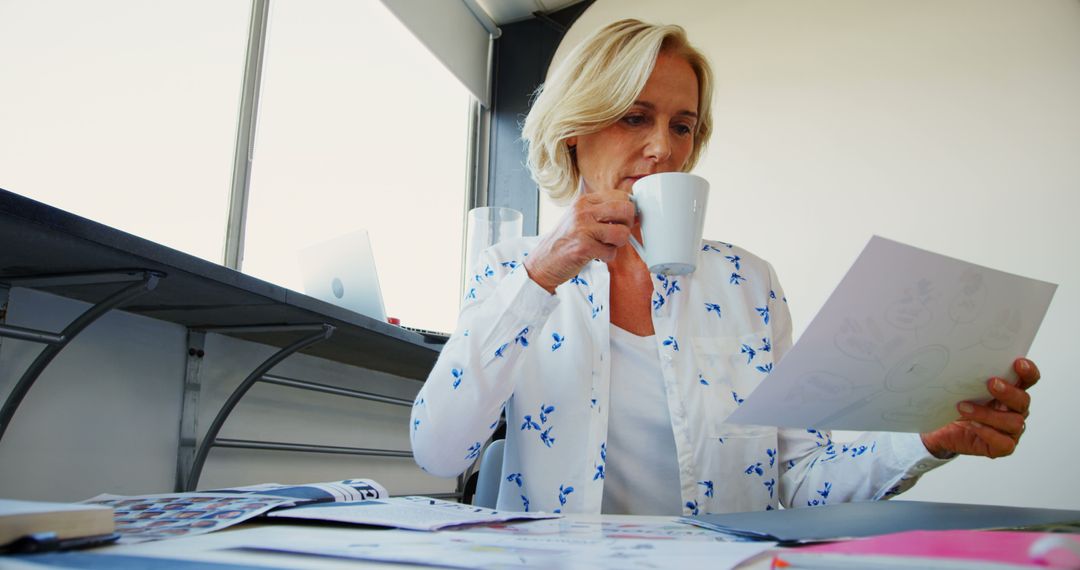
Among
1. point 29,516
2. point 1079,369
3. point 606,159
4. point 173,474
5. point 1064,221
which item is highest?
point 1064,221

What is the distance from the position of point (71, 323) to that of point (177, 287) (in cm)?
16

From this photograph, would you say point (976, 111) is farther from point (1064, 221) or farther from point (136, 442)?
point (136, 442)

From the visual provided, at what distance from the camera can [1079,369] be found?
220cm

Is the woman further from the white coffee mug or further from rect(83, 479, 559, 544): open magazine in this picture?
rect(83, 479, 559, 544): open magazine

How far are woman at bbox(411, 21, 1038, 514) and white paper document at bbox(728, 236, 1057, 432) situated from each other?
2.1 inches

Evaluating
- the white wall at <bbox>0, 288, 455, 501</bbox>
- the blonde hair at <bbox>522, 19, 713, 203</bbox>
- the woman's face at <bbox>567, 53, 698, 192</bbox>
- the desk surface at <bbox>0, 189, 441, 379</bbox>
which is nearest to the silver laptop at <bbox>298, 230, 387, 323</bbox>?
the desk surface at <bbox>0, 189, 441, 379</bbox>

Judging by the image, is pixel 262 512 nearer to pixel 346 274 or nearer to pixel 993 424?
pixel 993 424

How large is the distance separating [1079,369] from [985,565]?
2470mm

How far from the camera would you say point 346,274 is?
1.74 metres

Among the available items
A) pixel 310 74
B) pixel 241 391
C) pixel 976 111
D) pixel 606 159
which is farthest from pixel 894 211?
pixel 241 391

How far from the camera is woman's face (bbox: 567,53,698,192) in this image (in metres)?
1.10

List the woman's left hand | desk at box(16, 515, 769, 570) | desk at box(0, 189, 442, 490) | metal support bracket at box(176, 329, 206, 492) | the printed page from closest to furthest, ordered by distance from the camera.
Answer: desk at box(16, 515, 769, 570) → the printed page → the woman's left hand → desk at box(0, 189, 442, 490) → metal support bracket at box(176, 329, 206, 492)

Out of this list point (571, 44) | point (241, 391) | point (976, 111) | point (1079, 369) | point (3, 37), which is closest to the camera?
point (3, 37)

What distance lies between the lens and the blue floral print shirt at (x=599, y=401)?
872 millimetres
